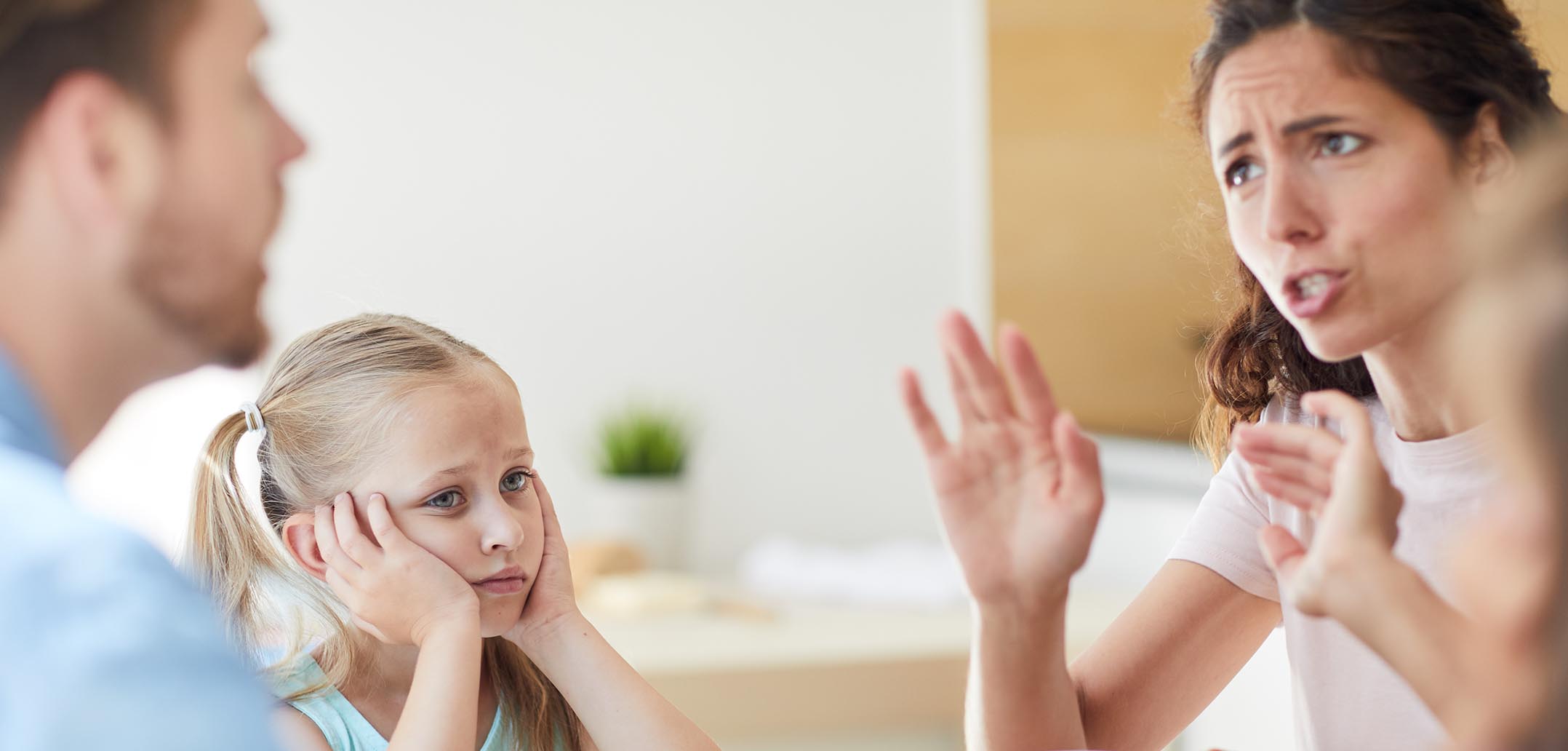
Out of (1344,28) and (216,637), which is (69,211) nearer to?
(216,637)

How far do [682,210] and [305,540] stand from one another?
73.4 inches

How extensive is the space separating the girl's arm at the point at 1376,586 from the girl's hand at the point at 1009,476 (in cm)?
10

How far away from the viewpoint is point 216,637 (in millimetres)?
421

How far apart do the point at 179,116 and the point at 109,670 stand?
0.22m

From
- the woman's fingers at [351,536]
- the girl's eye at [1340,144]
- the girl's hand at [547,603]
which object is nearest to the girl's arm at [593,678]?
the girl's hand at [547,603]

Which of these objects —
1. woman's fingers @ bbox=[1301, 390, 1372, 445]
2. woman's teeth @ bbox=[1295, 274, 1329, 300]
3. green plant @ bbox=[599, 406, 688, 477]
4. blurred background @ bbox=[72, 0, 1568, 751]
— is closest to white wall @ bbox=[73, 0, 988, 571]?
blurred background @ bbox=[72, 0, 1568, 751]

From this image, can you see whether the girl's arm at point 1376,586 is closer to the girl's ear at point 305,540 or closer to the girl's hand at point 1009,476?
the girl's hand at point 1009,476

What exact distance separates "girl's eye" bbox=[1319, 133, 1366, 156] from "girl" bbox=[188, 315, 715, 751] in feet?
1.54

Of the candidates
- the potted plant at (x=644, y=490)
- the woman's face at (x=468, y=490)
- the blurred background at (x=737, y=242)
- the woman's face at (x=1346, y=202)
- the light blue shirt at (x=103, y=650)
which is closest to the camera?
the light blue shirt at (x=103, y=650)

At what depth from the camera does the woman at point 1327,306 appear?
2.04 feet

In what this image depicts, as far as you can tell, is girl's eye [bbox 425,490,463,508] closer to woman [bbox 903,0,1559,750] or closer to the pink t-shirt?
woman [bbox 903,0,1559,750]

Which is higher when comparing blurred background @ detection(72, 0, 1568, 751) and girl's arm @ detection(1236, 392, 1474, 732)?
blurred background @ detection(72, 0, 1568, 751)

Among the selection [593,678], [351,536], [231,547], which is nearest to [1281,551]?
[593,678]

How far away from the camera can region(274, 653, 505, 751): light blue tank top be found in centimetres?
77
